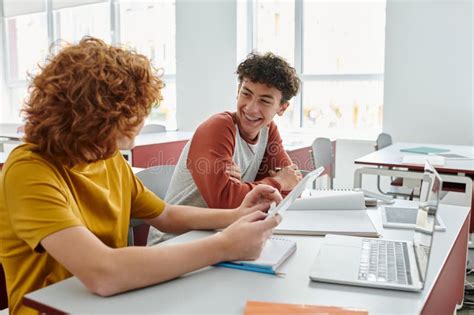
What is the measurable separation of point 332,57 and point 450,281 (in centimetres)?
410

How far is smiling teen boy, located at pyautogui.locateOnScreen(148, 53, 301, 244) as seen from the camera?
1658mm

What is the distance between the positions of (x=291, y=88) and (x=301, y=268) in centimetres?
95

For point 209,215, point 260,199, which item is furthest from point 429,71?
point 209,215

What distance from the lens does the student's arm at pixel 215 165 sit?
5.40 feet

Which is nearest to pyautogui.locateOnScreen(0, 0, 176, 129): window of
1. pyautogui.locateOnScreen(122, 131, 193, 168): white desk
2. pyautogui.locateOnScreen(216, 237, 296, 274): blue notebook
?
pyautogui.locateOnScreen(122, 131, 193, 168): white desk

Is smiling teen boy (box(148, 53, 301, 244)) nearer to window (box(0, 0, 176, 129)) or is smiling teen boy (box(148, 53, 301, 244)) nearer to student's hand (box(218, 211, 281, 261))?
student's hand (box(218, 211, 281, 261))

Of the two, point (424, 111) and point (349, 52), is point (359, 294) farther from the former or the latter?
point (349, 52)

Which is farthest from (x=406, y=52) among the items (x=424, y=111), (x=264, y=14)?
(x=264, y=14)

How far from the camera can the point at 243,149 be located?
1904 millimetres

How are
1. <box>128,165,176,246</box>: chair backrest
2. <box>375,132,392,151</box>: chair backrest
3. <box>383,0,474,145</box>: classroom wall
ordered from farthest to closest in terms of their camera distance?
<box>383,0,474,145</box>: classroom wall < <box>375,132,392,151</box>: chair backrest < <box>128,165,176,246</box>: chair backrest

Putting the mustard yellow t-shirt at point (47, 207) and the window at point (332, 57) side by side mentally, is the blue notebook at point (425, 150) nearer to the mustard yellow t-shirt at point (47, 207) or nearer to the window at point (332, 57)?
the window at point (332, 57)

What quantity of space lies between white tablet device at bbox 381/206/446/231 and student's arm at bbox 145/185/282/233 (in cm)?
39

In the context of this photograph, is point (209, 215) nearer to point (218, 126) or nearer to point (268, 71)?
point (218, 126)

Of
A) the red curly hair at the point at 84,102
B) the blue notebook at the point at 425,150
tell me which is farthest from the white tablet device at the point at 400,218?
the blue notebook at the point at 425,150
